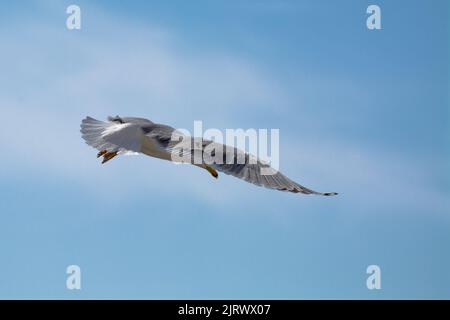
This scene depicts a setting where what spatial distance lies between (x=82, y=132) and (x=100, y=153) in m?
0.99

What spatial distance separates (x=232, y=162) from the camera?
9.91m

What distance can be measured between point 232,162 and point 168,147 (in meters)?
1.09

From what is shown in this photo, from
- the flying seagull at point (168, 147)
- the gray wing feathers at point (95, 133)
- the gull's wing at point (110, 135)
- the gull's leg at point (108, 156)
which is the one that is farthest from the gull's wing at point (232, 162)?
the gull's leg at point (108, 156)

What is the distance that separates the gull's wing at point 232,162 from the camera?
968 centimetres

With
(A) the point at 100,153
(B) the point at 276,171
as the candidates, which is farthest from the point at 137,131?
(B) the point at 276,171

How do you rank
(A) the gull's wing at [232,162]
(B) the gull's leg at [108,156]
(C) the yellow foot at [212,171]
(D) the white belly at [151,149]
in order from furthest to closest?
(B) the gull's leg at [108,156] → (D) the white belly at [151,149] → (C) the yellow foot at [212,171] → (A) the gull's wing at [232,162]

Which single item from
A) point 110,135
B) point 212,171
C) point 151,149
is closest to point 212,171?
point 212,171

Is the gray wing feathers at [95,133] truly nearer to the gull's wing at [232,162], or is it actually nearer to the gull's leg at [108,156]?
the gull's leg at [108,156]

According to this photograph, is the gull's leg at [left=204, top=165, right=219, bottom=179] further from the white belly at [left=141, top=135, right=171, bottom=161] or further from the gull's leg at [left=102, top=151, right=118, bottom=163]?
the gull's leg at [left=102, top=151, right=118, bottom=163]

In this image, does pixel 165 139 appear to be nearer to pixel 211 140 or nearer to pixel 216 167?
pixel 211 140

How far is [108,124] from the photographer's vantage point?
1177cm

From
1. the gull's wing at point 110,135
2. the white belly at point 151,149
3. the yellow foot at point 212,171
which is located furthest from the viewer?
the white belly at point 151,149

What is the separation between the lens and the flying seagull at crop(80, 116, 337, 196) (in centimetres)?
980
